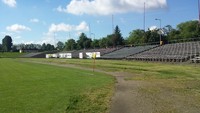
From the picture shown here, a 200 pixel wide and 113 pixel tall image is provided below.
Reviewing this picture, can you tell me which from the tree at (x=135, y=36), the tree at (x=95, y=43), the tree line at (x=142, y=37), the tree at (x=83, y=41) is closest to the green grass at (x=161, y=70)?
the tree line at (x=142, y=37)

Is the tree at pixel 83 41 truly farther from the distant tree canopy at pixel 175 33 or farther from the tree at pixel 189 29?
the tree at pixel 189 29

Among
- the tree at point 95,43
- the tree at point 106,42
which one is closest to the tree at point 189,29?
the tree at point 106,42

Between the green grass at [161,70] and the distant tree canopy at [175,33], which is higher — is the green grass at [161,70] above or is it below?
below

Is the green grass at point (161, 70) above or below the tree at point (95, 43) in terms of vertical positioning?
below

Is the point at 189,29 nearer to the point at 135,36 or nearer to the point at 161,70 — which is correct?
the point at 135,36

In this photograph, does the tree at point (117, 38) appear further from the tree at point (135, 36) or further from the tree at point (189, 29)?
the tree at point (189, 29)

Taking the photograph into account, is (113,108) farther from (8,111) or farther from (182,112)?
(8,111)

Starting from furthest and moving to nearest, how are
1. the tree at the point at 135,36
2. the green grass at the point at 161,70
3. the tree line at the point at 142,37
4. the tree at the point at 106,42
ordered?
the tree at the point at 106,42, the tree at the point at 135,36, the tree line at the point at 142,37, the green grass at the point at 161,70

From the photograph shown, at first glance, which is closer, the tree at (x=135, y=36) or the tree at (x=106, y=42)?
the tree at (x=135, y=36)

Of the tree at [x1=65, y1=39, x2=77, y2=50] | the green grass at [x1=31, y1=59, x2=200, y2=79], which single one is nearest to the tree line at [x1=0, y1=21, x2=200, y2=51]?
the tree at [x1=65, y1=39, x2=77, y2=50]

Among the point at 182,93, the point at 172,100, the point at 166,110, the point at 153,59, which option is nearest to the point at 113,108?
the point at 166,110

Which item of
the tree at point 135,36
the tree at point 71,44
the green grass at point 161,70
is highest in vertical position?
the tree at point 135,36

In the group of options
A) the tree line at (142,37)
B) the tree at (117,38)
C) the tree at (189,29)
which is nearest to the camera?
the tree at (189,29)

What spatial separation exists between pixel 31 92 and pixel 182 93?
7.99 metres
